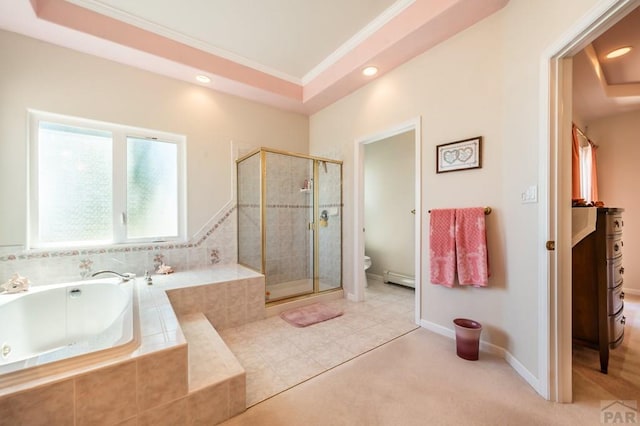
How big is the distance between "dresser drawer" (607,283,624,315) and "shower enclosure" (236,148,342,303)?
2396mm

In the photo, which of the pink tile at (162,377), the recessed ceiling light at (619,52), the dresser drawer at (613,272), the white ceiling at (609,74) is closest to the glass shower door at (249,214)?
the pink tile at (162,377)

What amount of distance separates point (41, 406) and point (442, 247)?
2.53 meters

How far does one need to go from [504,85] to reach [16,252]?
13.6 feet

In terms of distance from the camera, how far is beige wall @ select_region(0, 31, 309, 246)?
84.9 inches

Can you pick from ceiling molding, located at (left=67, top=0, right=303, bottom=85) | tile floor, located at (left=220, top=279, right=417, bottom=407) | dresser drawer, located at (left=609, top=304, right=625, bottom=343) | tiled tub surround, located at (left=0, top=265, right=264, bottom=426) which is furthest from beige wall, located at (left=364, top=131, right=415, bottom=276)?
tiled tub surround, located at (left=0, top=265, right=264, bottom=426)

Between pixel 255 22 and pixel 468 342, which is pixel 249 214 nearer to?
pixel 255 22

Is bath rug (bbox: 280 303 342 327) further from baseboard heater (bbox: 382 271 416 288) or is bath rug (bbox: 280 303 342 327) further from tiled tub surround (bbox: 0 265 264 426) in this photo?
baseboard heater (bbox: 382 271 416 288)

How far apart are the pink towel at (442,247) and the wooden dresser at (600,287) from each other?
2.66 ft

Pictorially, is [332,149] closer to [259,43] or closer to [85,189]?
[259,43]

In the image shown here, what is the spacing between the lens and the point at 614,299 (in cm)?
181

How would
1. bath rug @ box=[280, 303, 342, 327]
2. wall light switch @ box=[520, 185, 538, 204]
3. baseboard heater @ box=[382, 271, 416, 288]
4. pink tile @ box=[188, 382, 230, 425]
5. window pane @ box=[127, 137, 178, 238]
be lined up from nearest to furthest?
pink tile @ box=[188, 382, 230, 425], wall light switch @ box=[520, 185, 538, 204], bath rug @ box=[280, 303, 342, 327], window pane @ box=[127, 137, 178, 238], baseboard heater @ box=[382, 271, 416, 288]

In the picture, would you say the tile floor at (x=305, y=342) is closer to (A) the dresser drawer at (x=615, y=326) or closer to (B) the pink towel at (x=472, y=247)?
(B) the pink towel at (x=472, y=247)

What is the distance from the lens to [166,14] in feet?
7.42

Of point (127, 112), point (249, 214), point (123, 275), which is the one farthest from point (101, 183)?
point (249, 214)
